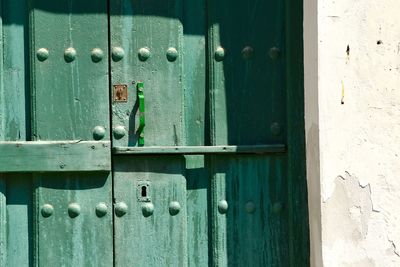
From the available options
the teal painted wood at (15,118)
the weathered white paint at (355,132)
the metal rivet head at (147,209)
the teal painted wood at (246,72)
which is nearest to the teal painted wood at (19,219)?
the teal painted wood at (15,118)

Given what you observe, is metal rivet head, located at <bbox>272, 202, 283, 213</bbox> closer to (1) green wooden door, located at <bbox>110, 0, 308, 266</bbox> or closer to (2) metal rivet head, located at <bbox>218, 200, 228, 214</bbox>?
(1) green wooden door, located at <bbox>110, 0, 308, 266</bbox>

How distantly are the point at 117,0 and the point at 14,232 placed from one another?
0.75 metres

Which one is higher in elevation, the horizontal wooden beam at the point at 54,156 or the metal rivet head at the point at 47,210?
the horizontal wooden beam at the point at 54,156

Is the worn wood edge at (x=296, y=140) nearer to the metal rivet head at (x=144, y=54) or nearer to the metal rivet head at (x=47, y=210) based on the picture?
the metal rivet head at (x=144, y=54)

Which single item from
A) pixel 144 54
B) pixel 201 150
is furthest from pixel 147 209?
pixel 144 54

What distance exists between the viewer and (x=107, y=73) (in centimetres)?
314

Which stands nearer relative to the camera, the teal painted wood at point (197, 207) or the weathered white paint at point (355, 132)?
the weathered white paint at point (355, 132)

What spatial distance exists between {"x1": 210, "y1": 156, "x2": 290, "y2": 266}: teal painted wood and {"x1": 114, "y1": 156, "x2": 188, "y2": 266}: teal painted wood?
0.34ft

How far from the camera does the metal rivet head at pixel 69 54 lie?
123 inches

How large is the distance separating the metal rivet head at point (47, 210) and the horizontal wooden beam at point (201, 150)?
249 millimetres

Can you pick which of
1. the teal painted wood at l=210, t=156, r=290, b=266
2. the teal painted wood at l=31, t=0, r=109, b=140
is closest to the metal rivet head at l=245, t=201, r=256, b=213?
the teal painted wood at l=210, t=156, r=290, b=266

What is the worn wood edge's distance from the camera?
3176mm

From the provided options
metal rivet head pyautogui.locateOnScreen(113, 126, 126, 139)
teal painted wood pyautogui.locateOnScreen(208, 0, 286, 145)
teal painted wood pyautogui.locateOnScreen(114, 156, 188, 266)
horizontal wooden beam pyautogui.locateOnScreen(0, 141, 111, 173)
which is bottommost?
teal painted wood pyautogui.locateOnScreen(114, 156, 188, 266)

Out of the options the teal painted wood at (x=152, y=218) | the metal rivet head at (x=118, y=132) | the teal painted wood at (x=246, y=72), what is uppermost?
the teal painted wood at (x=246, y=72)
